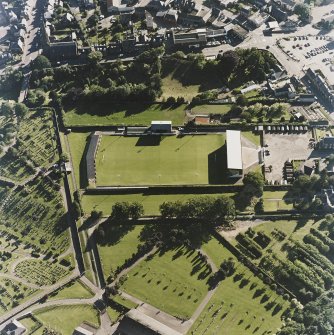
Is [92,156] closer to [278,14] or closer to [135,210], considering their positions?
[135,210]

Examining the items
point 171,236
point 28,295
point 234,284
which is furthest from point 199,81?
point 28,295

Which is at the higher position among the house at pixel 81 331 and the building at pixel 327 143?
the building at pixel 327 143

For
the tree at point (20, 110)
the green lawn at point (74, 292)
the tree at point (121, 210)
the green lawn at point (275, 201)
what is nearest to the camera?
the green lawn at point (74, 292)

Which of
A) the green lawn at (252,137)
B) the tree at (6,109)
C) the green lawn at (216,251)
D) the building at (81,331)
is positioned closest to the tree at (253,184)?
the green lawn at (252,137)

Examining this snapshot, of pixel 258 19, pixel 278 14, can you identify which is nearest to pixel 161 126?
pixel 258 19

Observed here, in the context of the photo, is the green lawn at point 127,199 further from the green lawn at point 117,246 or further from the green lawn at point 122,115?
the green lawn at point 122,115

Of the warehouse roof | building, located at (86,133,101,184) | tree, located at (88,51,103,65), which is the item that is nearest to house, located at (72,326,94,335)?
building, located at (86,133,101,184)
